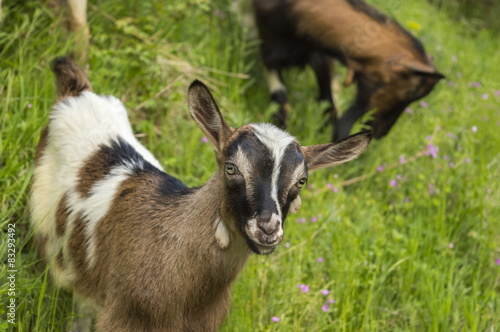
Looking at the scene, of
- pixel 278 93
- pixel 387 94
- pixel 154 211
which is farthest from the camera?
pixel 278 93

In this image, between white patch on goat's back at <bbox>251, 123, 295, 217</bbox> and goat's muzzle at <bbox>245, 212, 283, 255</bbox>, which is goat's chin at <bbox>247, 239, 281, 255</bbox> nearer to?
goat's muzzle at <bbox>245, 212, 283, 255</bbox>

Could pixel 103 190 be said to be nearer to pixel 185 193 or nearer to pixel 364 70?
pixel 185 193

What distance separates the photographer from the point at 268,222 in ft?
8.33

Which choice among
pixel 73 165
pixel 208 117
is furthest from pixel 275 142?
pixel 73 165

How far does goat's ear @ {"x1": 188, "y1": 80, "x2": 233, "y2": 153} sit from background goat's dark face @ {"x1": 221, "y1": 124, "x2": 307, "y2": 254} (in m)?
0.10

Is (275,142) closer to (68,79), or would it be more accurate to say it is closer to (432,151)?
(68,79)

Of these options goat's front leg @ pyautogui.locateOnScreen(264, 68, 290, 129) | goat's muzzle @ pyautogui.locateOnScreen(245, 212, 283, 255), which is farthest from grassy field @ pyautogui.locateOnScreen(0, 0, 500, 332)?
goat's muzzle @ pyautogui.locateOnScreen(245, 212, 283, 255)

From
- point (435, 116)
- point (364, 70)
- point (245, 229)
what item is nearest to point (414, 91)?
point (364, 70)

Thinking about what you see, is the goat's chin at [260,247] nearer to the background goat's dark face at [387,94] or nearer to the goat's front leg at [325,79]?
the background goat's dark face at [387,94]

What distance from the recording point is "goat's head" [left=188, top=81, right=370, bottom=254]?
8.50ft

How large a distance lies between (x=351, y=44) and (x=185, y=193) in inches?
133

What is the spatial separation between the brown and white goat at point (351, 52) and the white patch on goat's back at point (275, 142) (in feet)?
9.83

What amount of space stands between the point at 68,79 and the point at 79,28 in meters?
1.07

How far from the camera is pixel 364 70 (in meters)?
6.01
